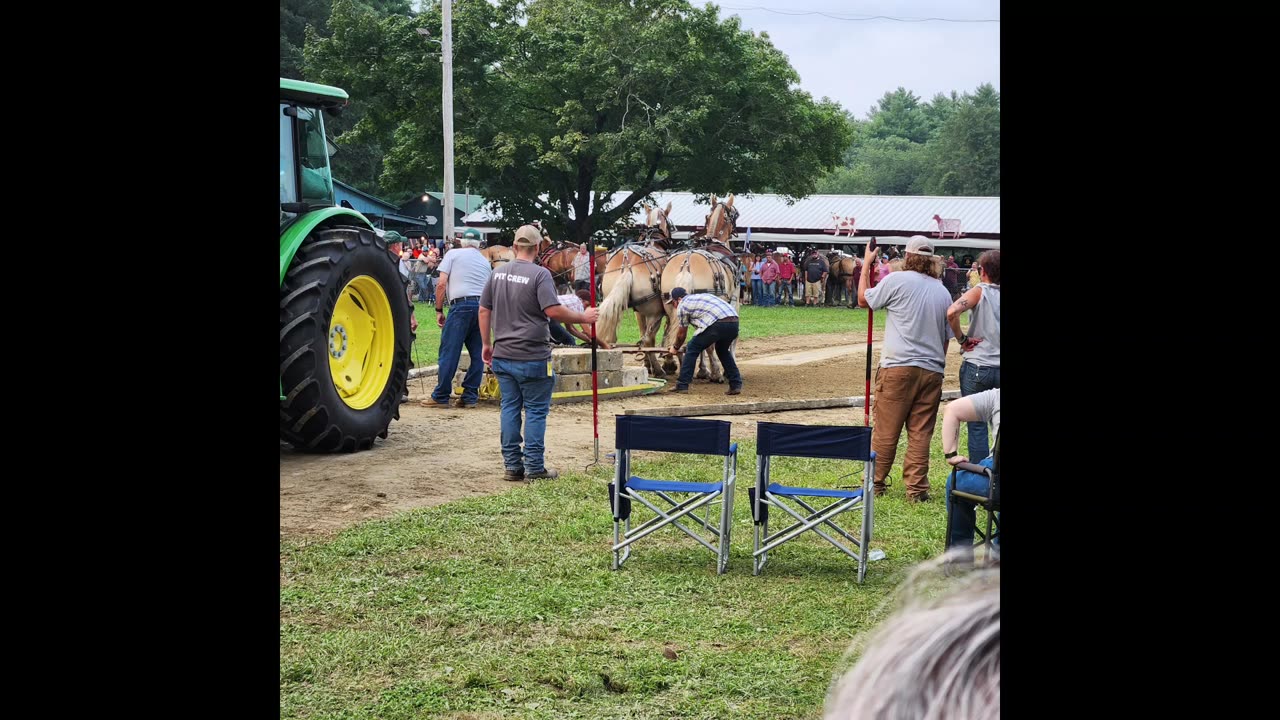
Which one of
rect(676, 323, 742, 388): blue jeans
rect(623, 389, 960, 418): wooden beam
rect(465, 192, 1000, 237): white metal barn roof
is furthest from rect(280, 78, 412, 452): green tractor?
rect(465, 192, 1000, 237): white metal barn roof

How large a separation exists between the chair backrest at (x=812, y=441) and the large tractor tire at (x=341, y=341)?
11.6 feet

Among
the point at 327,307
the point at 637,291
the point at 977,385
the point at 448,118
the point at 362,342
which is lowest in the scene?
the point at 977,385

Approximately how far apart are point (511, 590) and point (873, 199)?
136ft

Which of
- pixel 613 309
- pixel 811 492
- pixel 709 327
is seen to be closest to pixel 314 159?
pixel 709 327

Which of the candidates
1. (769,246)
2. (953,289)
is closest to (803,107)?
(953,289)

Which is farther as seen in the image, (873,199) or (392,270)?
(873,199)

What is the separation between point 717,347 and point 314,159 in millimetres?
5157

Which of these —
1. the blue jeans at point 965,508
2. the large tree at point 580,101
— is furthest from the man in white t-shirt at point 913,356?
the large tree at point 580,101

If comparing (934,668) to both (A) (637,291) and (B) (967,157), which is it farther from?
(B) (967,157)

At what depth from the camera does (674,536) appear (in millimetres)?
7242

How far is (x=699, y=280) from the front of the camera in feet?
47.4
